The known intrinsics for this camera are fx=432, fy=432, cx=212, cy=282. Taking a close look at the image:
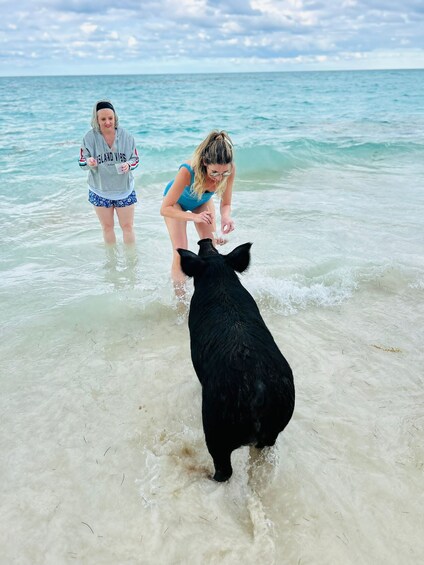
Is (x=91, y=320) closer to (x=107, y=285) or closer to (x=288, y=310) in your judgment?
(x=107, y=285)

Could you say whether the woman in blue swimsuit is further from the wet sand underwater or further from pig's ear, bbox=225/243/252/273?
the wet sand underwater

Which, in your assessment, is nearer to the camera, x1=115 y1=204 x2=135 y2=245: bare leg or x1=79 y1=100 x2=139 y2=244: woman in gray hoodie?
x1=79 y1=100 x2=139 y2=244: woman in gray hoodie

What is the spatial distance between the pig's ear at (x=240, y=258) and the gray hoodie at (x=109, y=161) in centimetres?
272

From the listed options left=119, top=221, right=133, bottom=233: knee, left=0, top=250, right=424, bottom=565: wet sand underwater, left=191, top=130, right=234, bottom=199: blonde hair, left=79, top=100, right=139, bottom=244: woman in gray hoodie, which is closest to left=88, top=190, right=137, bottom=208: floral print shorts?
left=79, top=100, right=139, bottom=244: woman in gray hoodie

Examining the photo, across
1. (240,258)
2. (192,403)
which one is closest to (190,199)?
(240,258)

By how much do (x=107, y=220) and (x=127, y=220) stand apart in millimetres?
265

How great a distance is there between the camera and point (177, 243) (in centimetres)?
474

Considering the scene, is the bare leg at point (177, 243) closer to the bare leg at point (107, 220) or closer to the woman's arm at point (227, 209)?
the woman's arm at point (227, 209)

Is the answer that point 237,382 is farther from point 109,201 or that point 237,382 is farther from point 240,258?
point 109,201

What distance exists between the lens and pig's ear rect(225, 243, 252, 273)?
10.6 feet

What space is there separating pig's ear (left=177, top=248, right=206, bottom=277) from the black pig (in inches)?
17.4

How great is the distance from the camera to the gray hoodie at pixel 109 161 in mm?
5191

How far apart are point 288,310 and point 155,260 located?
243 cm

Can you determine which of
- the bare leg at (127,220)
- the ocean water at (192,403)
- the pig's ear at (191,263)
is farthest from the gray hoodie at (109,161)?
the pig's ear at (191,263)
